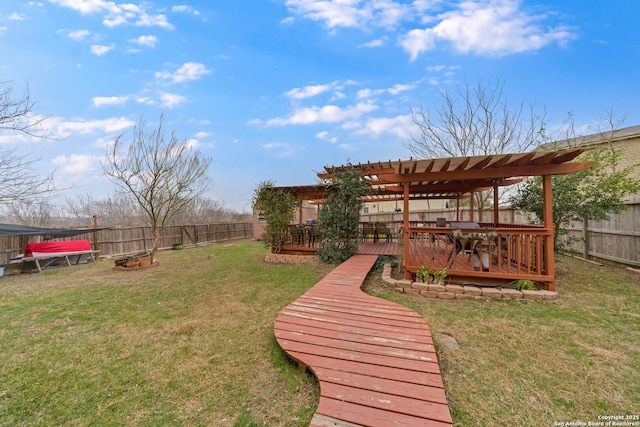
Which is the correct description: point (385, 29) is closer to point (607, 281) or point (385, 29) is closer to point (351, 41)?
point (351, 41)

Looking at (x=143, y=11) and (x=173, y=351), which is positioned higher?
(x=143, y=11)

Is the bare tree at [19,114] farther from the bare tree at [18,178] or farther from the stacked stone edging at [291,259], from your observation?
the stacked stone edging at [291,259]

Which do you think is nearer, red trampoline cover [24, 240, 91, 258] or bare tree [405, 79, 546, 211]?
red trampoline cover [24, 240, 91, 258]

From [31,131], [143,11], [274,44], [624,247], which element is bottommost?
[624,247]

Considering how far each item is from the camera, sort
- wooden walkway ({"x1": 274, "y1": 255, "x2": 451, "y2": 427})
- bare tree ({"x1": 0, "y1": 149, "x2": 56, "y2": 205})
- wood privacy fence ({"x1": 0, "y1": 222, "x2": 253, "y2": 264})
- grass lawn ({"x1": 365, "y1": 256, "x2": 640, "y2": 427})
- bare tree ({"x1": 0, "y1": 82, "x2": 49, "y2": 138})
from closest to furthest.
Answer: wooden walkway ({"x1": 274, "y1": 255, "x2": 451, "y2": 427}) < grass lawn ({"x1": 365, "y1": 256, "x2": 640, "y2": 427}) < bare tree ({"x1": 0, "y1": 82, "x2": 49, "y2": 138}) < bare tree ({"x1": 0, "y1": 149, "x2": 56, "y2": 205}) < wood privacy fence ({"x1": 0, "y1": 222, "x2": 253, "y2": 264})

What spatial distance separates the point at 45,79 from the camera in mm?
5773

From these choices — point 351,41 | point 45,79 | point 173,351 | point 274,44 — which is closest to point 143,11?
point 45,79

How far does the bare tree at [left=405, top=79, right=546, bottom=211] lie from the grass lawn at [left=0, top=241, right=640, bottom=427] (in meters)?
6.27

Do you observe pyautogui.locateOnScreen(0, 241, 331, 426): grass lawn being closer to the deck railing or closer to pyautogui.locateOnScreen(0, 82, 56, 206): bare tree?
pyautogui.locateOnScreen(0, 82, 56, 206): bare tree

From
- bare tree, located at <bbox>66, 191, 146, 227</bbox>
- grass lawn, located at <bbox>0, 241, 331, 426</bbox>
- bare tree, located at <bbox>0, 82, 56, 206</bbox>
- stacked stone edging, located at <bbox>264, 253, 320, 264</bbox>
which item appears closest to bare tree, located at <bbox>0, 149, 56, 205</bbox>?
bare tree, located at <bbox>0, 82, 56, 206</bbox>

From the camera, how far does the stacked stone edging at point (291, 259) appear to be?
7.98 meters

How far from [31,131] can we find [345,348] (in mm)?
6344

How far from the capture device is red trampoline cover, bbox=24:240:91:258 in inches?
313

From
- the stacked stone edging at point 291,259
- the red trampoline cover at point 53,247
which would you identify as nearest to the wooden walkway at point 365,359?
the stacked stone edging at point 291,259
